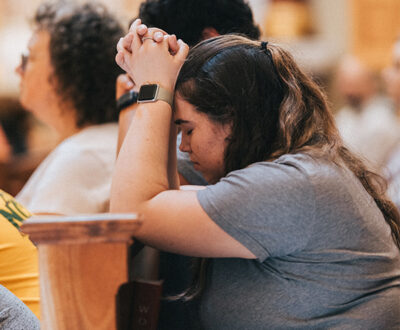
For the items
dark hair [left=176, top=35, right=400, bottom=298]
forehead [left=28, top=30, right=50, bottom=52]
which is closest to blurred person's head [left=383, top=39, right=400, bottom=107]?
forehead [left=28, top=30, right=50, bottom=52]

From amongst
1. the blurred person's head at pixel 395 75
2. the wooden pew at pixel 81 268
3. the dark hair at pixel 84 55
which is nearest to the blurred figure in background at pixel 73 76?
the dark hair at pixel 84 55

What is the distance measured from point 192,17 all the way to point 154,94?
0.57m

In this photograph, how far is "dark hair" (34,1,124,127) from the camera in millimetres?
1838

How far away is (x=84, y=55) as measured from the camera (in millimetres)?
1846

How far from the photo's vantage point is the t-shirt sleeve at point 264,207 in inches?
37.0

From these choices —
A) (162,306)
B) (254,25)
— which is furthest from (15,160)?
(162,306)

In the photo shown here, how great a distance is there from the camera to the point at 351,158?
3.81 feet

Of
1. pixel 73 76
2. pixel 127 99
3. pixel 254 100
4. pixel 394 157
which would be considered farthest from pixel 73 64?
pixel 394 157

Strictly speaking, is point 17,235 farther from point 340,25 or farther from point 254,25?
point 340,25

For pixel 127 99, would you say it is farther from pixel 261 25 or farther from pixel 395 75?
pixel 261 25

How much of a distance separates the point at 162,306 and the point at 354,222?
458mm

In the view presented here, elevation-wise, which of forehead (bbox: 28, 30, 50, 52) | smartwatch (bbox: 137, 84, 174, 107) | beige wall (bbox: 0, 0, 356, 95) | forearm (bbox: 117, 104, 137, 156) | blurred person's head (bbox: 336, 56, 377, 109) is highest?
smartwatch (bbox: 137, 84, 174, 107)

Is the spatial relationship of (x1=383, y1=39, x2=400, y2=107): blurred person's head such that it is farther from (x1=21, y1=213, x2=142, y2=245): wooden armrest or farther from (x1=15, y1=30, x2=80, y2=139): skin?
(x1=21, y1=213, x2=142, y2=245): wooden armrest

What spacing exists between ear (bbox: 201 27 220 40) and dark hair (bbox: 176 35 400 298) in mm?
417
